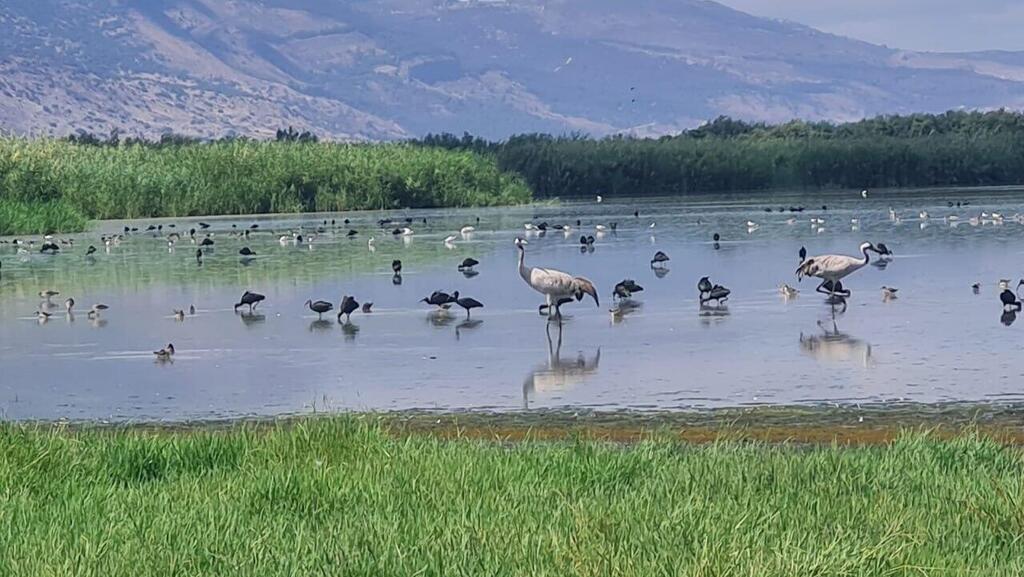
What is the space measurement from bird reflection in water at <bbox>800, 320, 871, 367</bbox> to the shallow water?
34 millimetres

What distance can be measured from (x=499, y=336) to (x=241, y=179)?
119 ft

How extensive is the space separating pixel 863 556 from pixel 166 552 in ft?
7.98

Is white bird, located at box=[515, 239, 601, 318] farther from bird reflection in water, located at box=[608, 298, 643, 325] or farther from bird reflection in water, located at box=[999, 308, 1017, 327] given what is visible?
bird reflection in water, located at box=[999, 308, 1017, 327]

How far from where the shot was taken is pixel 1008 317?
17031 mm

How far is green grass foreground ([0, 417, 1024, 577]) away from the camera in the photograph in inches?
250

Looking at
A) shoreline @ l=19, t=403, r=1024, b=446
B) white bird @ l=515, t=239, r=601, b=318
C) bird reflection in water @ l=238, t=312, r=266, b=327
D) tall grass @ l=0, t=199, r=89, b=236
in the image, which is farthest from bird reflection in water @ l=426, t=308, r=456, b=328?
tall grass @ l=0, t=199, r=89, b=236

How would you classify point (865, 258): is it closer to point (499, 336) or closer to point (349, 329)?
point (499, 336)

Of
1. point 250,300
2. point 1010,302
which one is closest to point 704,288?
point 1010,302

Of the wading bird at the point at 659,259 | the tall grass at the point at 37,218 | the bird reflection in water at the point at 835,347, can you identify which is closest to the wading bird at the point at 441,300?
the bird reflection in water at the point at 835,347

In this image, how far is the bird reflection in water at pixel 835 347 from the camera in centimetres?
1425

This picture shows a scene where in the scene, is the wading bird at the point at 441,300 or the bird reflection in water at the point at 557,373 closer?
the bird reflection in water at the point at 557,373

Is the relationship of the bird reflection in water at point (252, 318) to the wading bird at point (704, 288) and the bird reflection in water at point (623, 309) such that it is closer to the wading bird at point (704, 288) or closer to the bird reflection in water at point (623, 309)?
the bird reflection in water at point (623, 309)

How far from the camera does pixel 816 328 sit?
16.7 meters

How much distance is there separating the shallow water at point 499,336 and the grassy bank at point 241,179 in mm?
15629
